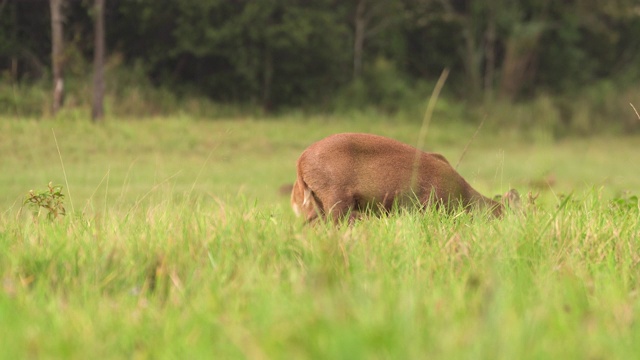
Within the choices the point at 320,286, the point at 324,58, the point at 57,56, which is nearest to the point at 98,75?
the point at 57,56

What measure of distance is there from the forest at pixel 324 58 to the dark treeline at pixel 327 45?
1.3 inches

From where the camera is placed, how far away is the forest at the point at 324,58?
1647cm

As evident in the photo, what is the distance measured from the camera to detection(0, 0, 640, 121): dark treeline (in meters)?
17.1

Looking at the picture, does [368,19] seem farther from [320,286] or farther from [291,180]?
[320,286]

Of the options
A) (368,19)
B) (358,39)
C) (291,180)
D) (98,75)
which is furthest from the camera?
(368,19)

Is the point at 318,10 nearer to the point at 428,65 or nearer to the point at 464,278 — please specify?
the point at 428,65

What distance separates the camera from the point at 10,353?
212 cm

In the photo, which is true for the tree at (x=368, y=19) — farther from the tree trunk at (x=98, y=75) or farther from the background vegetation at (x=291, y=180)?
the tree trunk at (x=98, y=75)

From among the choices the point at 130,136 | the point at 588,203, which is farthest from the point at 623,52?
the point at 588,203

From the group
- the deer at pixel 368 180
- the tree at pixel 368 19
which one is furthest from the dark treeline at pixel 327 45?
the deer at pixel 368 180

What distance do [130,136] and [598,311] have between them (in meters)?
10.3

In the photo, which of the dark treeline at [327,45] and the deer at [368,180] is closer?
the deer at [368,180]

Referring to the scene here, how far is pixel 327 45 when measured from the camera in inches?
733

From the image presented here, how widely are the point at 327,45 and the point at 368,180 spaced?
14533 millimetres
